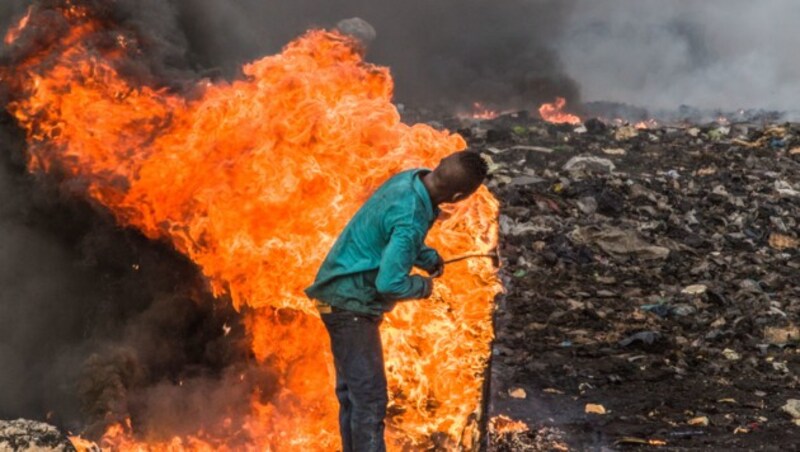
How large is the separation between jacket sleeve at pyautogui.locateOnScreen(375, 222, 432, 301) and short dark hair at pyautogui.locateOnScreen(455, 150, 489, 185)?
0.39 m

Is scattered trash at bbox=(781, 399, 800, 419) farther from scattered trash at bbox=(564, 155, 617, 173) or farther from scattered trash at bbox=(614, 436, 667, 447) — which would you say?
scattered trash at bbox=(564, 155, 617, 173)

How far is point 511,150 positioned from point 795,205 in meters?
4.82

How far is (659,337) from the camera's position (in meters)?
7.89

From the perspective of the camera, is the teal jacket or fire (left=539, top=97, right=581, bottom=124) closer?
the teal jacket

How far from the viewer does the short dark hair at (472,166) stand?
3.99 metres

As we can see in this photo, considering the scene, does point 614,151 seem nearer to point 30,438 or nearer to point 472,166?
point 472,166

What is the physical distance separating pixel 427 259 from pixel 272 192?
130cm

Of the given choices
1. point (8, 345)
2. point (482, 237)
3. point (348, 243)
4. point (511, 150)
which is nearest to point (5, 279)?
point (8, 345)

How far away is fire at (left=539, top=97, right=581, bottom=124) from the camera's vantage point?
78.7 feet

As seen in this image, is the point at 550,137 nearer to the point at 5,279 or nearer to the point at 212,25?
the point at 212,25

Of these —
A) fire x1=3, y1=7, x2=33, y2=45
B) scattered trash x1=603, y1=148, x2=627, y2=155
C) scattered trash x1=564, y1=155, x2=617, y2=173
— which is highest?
scattered trash x1=603, y1=148, x2=627, y2=155

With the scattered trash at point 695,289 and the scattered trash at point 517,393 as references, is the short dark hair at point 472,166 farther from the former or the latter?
the scattered trash at point 695,289

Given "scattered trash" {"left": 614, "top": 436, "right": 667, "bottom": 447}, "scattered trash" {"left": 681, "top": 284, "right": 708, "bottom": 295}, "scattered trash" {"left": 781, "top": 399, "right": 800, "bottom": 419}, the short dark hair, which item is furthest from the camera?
"scattered trash" {"left": 681, "top": 284, "right": 708, "bottom": 295}

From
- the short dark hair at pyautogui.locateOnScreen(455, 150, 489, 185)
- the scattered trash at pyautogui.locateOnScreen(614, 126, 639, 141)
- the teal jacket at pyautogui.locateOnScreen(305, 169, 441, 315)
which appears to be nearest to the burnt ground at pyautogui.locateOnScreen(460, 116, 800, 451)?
the scattered trash at pyautogui.locateOnScreen(614, 126, 639, 141)
